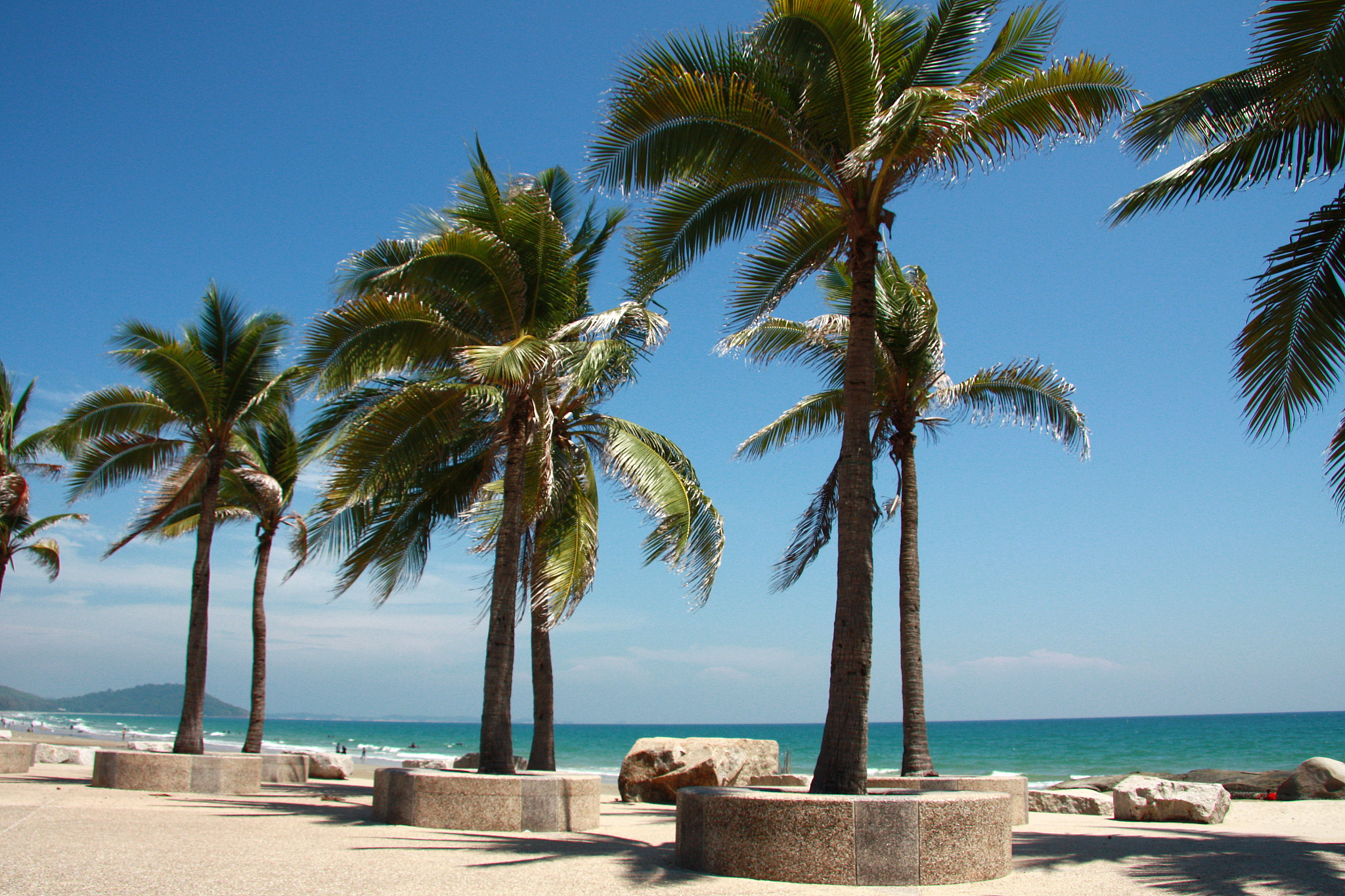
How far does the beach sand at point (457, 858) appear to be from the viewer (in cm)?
586

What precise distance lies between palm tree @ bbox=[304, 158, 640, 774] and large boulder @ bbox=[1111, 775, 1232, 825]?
8571 mm

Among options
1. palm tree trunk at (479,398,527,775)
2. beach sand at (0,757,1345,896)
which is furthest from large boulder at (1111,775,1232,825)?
palm tree trunk at (479,398,527,775)

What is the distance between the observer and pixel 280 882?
19.0ft

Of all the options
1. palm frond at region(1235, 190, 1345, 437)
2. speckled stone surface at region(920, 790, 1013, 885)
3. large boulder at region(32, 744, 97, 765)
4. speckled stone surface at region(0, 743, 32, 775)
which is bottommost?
large boulder at region(32, 744, 97, 765)

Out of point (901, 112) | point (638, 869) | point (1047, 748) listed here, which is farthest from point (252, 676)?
point (1047, 748)

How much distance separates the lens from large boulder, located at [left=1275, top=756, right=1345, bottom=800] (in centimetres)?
1541

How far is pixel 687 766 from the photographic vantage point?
14.8m

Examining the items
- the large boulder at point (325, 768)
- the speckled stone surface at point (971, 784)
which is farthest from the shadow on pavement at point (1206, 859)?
the large boulder at point (325, 768)

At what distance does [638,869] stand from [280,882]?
2.41 meters

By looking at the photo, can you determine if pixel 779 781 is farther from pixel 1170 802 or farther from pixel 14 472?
pixel 14 472

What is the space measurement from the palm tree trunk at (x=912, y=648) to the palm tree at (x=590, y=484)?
2.58 metres

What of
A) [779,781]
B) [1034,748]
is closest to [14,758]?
[779,781]

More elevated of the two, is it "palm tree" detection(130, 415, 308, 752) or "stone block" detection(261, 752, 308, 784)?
"palm tree" detection(130, 415, 308, 752)

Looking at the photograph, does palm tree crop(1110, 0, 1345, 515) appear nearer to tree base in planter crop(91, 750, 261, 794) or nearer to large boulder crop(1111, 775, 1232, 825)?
large boulder crop(1111, 775, 1232, 825)
